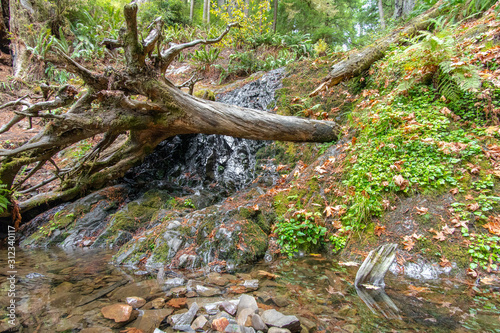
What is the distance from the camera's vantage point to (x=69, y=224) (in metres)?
5.34

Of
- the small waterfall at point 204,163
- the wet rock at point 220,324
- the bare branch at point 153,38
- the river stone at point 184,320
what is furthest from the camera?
the small waterfall at point 204,163

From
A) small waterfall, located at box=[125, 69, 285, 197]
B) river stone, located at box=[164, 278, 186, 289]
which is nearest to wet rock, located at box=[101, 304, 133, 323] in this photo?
river stone, located at box=[164, 278, 186, 289]

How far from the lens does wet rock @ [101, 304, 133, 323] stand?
1974 millimetres

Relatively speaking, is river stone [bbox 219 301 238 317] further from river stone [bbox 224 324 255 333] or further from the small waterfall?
the small waterfall

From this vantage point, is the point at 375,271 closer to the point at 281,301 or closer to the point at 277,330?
the point at 281,301

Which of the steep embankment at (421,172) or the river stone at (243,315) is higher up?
the steep embankment at (421,172)

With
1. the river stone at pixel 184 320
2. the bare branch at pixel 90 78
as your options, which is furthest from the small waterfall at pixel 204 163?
the river stone at pixel 184 320

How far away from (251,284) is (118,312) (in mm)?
1275

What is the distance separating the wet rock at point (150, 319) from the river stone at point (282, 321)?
900 mm

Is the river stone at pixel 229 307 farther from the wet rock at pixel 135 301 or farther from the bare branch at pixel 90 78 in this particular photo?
the bare branch at pixel 90 78

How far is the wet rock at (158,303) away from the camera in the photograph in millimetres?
2164

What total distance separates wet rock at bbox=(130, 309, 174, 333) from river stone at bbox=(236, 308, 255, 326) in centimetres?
69

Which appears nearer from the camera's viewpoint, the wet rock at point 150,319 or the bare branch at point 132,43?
the wet rock at point 150,319

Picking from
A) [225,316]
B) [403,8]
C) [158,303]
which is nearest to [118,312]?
[158,303]
